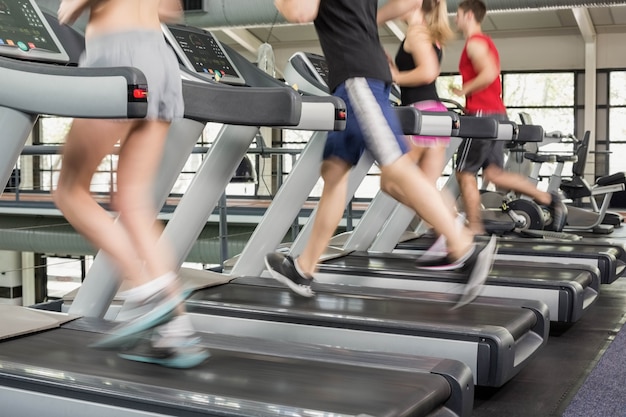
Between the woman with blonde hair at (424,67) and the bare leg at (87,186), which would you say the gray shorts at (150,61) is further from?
the woman with blonde hair at (424,67)

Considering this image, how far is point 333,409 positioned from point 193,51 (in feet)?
6.57

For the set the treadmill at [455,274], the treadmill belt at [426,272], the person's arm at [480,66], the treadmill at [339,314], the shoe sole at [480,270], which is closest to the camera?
the treadmill at [339,314]

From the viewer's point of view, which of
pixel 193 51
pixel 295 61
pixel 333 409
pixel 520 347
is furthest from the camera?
pixel 295 61

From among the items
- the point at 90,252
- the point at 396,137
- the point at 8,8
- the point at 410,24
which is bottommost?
the point at 90,252

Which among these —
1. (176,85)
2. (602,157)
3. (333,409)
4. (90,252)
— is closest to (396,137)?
(176,85)

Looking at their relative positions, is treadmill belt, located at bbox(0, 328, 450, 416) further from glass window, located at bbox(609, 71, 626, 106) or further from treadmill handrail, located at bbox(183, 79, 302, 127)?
glass window, located at bbox(609, 71, 626, 106)

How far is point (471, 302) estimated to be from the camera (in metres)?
2.85

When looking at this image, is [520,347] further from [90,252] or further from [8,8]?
[90,252]

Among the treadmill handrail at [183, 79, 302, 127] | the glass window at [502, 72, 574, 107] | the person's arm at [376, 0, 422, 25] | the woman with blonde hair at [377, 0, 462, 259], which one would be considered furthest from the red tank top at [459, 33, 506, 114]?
the glass window at [502, 72, 574, 107]

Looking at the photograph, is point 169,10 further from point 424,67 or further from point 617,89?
point 617,89

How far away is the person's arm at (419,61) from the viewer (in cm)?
355

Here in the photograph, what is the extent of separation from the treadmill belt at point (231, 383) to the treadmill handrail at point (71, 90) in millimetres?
566

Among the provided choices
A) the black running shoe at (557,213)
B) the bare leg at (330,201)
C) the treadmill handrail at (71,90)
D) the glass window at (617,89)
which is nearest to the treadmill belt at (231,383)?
the treadmill handrail at (71,90)

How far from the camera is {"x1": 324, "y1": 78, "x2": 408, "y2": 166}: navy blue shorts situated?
2.53 meters
